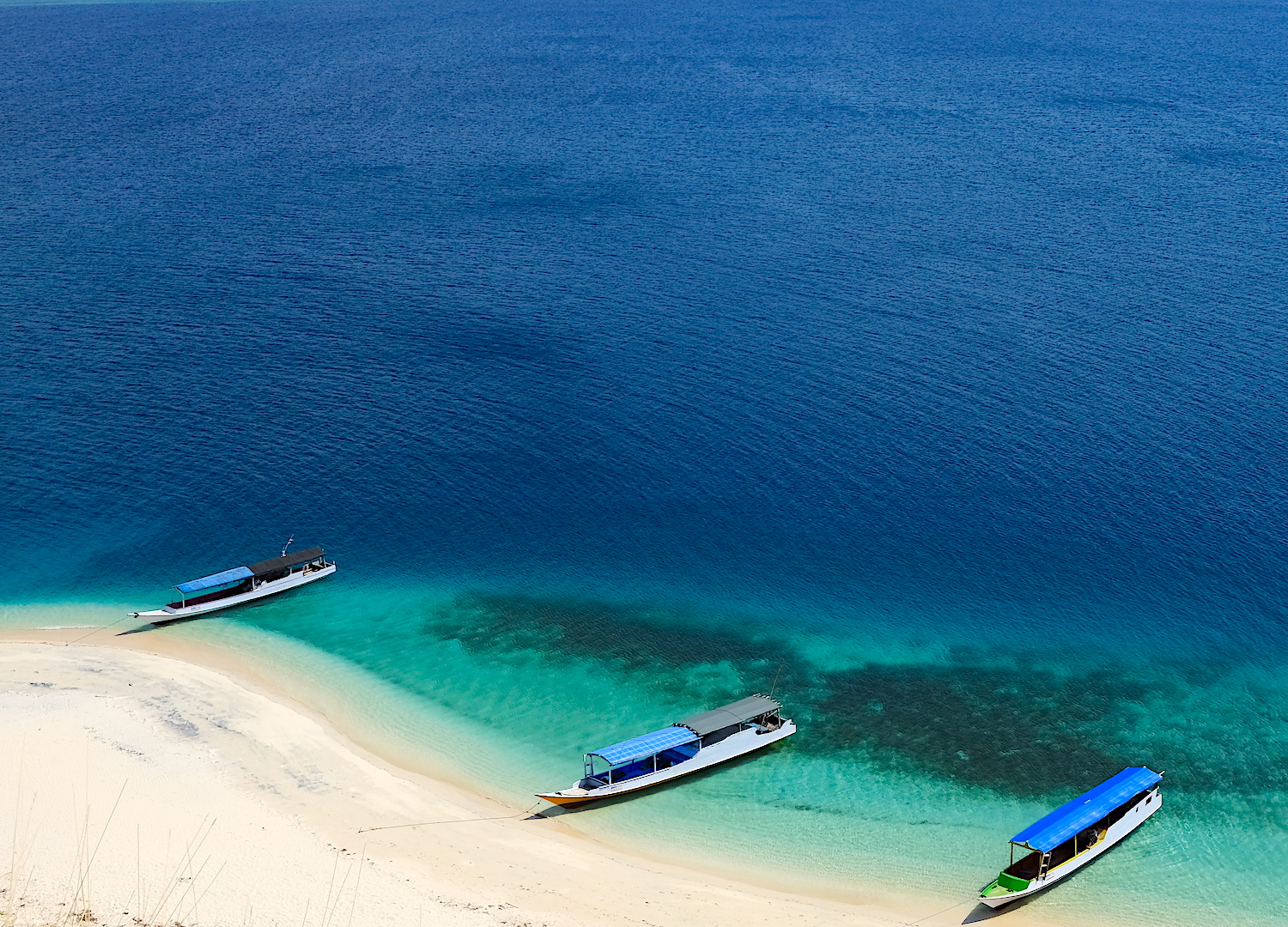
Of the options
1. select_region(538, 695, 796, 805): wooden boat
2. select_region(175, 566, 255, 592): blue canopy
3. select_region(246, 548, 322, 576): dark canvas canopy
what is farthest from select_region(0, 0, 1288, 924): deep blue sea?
select_region(175, 566, 255, 592): blue canopy

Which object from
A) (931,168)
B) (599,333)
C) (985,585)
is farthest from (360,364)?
(931,168)

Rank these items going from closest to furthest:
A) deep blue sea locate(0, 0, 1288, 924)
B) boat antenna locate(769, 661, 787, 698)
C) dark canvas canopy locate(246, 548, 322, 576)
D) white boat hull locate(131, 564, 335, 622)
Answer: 1. deep blue sea locate(0, 0, 1288, 924)
2. boat antenna locate(769, 661, 787, 698)
3. white boat hull locate(131, 564, 335, 622)
4. dark canvas canopy locate(246, 548, 322, 576)

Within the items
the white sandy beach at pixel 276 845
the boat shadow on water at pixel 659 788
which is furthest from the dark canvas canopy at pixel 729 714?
the white sandy beach at pixel 276 845

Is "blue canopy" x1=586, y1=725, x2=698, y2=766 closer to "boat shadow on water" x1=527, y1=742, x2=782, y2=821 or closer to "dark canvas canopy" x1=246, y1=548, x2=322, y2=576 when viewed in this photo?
"boat shadow on water" x1=527, y1=742, x2=782, y2=821

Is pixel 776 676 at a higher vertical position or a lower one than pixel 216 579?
lower

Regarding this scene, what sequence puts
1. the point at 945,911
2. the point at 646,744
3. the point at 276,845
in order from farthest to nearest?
the point at 646,744
the point at 276,845
the point at 945,911

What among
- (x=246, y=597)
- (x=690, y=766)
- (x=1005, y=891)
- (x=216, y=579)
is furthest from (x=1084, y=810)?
(x=216, y=579)

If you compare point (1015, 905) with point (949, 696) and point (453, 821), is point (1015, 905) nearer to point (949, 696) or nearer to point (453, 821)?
point (949, 696)
